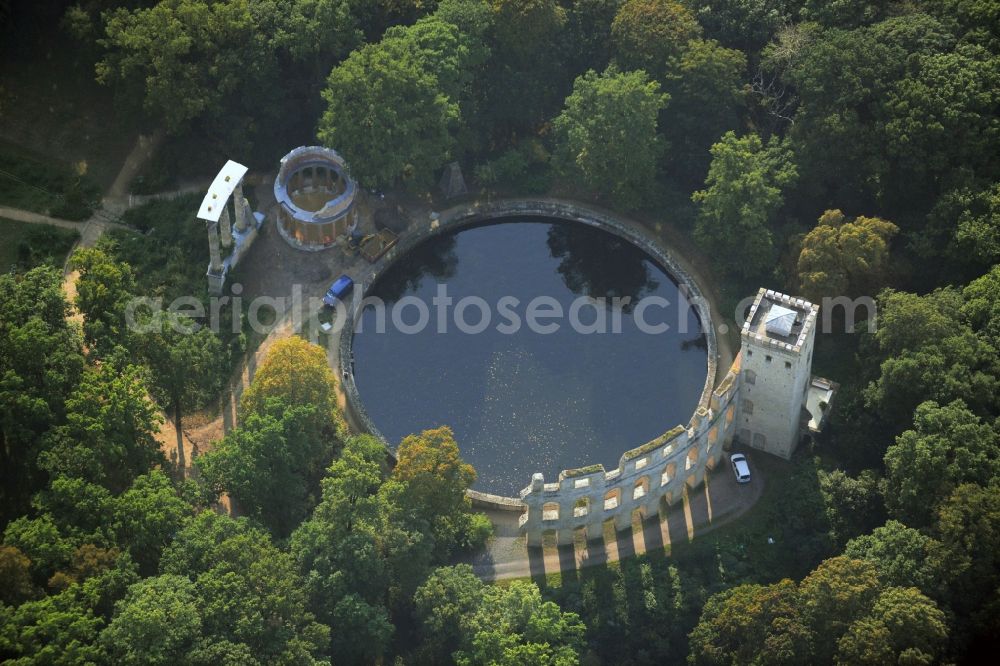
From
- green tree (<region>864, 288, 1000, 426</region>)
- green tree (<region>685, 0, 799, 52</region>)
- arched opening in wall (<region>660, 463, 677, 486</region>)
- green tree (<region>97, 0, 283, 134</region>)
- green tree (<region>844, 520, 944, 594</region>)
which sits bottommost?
green tree (<region>844, 520, 944, 594</region>)

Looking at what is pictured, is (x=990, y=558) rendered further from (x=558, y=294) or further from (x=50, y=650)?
(x=50, y=650)

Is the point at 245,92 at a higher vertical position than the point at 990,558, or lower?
higher

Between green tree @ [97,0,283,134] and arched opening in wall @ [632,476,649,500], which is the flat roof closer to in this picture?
green tree @ [97,0,283,134]

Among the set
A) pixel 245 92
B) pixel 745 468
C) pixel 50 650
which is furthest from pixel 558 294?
pixel 50 650

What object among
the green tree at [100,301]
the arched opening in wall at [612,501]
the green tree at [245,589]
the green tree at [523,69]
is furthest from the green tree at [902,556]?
the green tree at [100,301]

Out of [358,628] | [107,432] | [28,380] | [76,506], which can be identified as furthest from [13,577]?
[358,628]

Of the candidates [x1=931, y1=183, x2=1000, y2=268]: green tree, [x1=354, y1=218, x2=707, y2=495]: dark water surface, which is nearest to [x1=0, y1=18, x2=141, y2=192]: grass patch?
[x1=354, y1=218, x2=707, y2=495]: dark water surface
